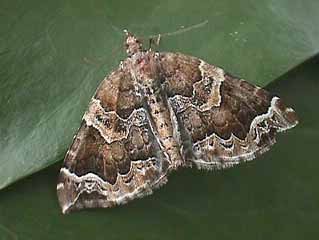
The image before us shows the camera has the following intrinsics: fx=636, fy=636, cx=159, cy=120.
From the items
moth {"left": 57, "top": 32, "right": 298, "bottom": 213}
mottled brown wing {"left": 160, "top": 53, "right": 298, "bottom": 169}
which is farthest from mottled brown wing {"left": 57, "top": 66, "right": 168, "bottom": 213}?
mottled brown wing {"left": 160, "top": 53, "right": 298, "bottom": 169}

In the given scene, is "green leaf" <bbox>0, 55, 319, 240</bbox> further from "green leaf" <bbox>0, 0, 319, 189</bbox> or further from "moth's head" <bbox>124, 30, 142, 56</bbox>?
"moth's head" <bbox>124, 30, 142, 56</bbox>

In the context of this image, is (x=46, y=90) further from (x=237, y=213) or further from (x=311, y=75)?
(x=311, y=75)

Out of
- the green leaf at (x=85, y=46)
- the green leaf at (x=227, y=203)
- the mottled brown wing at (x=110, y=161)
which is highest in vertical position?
the green leaf at (x=85, y=46)

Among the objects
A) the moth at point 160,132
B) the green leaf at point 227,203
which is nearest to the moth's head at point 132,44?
the moth at point 160,132

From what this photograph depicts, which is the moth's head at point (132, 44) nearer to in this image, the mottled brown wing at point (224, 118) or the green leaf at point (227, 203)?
the mottled brown wing at point (224, 118)

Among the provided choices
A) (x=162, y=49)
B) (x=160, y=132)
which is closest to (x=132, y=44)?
(x=162, y=49)

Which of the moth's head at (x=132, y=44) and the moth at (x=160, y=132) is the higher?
the moth's head at (x=132, y=44)

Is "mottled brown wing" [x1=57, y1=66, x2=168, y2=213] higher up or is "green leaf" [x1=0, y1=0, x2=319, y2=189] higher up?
"green leaf" [x1=0, y1=0, x2=319, y2=189]

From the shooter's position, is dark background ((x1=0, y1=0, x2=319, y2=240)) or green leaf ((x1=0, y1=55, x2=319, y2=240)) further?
green leaf ((x1=0, y1=55, x2=319, y2=240))
